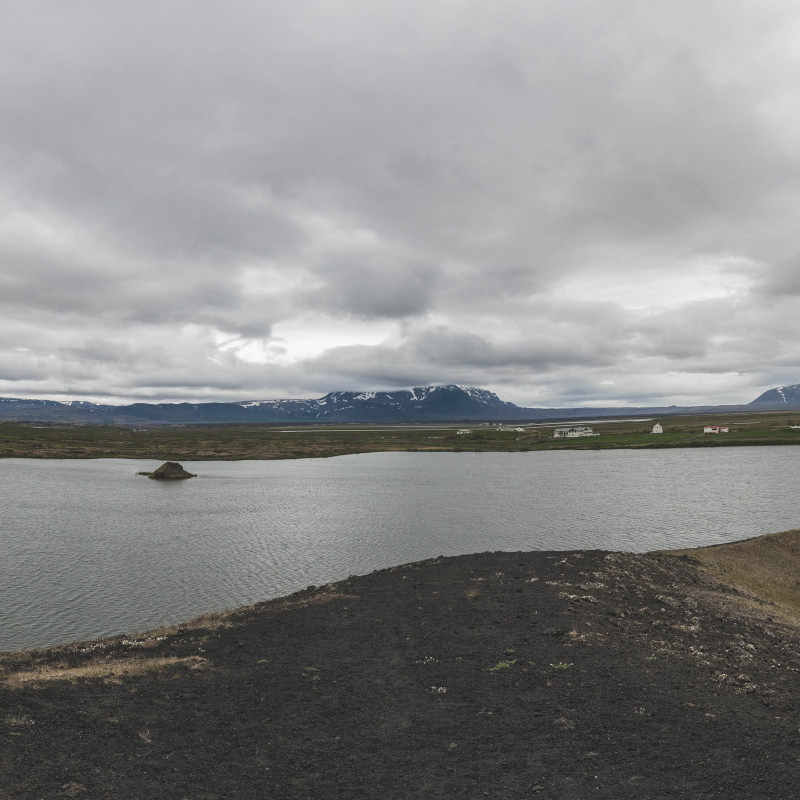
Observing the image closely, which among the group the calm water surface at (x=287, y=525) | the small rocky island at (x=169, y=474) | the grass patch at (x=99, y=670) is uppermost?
the grass patch at (x=99, y=670)

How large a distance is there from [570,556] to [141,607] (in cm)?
2793

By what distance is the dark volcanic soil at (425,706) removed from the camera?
12.7m

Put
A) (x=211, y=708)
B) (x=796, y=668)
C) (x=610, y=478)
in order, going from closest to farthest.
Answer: (x=211, y=708) < (x=796, y=668) < (x=610, y=478)

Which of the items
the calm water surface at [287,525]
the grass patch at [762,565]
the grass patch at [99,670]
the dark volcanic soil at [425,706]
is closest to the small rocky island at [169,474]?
the calm water surface at [287,525]

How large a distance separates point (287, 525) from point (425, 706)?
42696mm

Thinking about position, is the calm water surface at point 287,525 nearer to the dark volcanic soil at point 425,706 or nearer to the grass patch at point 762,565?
the grass patch at point 762,565

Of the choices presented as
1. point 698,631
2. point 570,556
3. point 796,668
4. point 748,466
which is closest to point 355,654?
point 698,631

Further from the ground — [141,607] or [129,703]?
[129,703]

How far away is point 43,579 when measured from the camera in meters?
36.5

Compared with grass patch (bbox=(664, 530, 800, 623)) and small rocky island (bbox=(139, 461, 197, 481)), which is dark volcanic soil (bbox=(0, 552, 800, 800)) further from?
small rocky island (bbox=(139, 461, 197, 481))

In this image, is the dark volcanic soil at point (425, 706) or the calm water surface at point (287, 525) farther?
the calm water surface at point (287, 525)

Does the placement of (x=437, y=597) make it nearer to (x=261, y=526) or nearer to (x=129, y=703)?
(x=129, y=703)

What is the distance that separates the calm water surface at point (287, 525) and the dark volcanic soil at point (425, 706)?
11.2 metres

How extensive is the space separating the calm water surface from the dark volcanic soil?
11187mm
